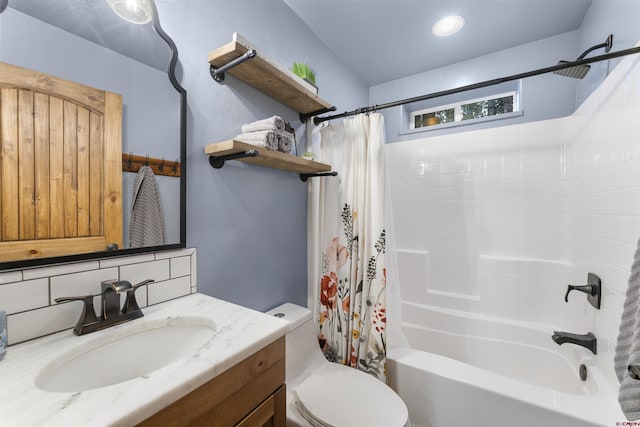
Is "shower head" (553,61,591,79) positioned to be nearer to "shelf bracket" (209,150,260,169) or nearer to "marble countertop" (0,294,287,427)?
"shelf bracket" (209,150,260,169)

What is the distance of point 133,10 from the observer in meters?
0.94

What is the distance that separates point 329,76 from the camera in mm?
2043

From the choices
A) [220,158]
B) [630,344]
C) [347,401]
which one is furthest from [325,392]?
[220,158]

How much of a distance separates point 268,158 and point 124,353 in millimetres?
864

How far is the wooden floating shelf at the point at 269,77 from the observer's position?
114cm

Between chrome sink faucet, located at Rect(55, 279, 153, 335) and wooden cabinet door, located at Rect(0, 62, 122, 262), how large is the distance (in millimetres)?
137

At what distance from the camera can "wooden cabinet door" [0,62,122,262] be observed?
0.68 metres

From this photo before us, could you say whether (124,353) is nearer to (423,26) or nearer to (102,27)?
(102,27)

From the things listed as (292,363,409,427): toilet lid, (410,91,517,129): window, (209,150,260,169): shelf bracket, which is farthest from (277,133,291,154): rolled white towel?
(410,91,517,129): window

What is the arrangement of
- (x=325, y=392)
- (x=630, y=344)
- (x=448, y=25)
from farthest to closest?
(x=448, y=25)
(x=325, y=392)
(x=630, y=344)

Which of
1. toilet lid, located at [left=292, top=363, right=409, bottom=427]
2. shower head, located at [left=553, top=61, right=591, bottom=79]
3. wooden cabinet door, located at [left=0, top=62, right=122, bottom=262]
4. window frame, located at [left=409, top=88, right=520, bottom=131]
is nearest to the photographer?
wooden cabinet door, located at [left=0, top=62, right=122, bottom=262]

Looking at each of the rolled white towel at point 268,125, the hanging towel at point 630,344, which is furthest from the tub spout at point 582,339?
the rolled white towel at point 268,125

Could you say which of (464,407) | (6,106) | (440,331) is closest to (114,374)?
(6,106)

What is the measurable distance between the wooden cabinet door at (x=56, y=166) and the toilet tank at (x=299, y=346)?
2.69 feet
